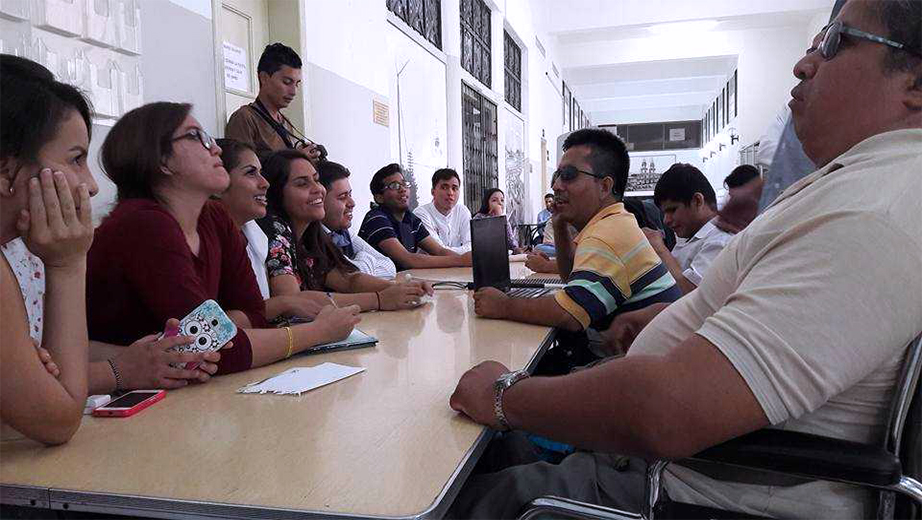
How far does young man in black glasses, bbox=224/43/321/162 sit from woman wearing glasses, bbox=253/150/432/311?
53 centimetres

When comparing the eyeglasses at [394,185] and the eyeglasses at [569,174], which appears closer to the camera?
the eyeglasses at [569,174]

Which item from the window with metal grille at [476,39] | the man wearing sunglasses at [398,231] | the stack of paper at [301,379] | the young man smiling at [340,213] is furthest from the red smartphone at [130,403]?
the window with metal grille at [476,39]

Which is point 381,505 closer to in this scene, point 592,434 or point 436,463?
point 436,463

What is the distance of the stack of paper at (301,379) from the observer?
3.67 ft

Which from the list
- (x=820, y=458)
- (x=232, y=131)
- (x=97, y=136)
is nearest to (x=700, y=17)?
(x=232, y=131)

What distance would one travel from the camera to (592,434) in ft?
2.75

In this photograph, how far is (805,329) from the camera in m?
0.72

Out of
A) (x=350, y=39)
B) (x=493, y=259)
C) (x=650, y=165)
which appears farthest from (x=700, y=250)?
(x=650, y=165)

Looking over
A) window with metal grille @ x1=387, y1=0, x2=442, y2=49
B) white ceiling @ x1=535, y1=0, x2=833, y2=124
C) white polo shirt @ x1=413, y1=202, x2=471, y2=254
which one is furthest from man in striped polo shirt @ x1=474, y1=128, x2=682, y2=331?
white ceiling @ x1=535, y1=0, x2=833, y2=124

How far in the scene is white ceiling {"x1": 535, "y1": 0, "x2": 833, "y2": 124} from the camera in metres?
9.59

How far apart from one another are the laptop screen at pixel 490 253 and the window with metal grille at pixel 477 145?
14.7 feet

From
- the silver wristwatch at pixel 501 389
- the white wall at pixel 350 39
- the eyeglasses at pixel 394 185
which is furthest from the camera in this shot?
the eyeglasses at pixel 394 185

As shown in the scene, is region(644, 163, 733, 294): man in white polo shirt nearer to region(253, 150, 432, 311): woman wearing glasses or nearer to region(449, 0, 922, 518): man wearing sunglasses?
region(253, 150, 432, 311): woman wearing glasses

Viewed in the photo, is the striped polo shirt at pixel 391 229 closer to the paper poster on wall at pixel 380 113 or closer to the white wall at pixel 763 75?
the paper poster on wall at pixel 380 113
